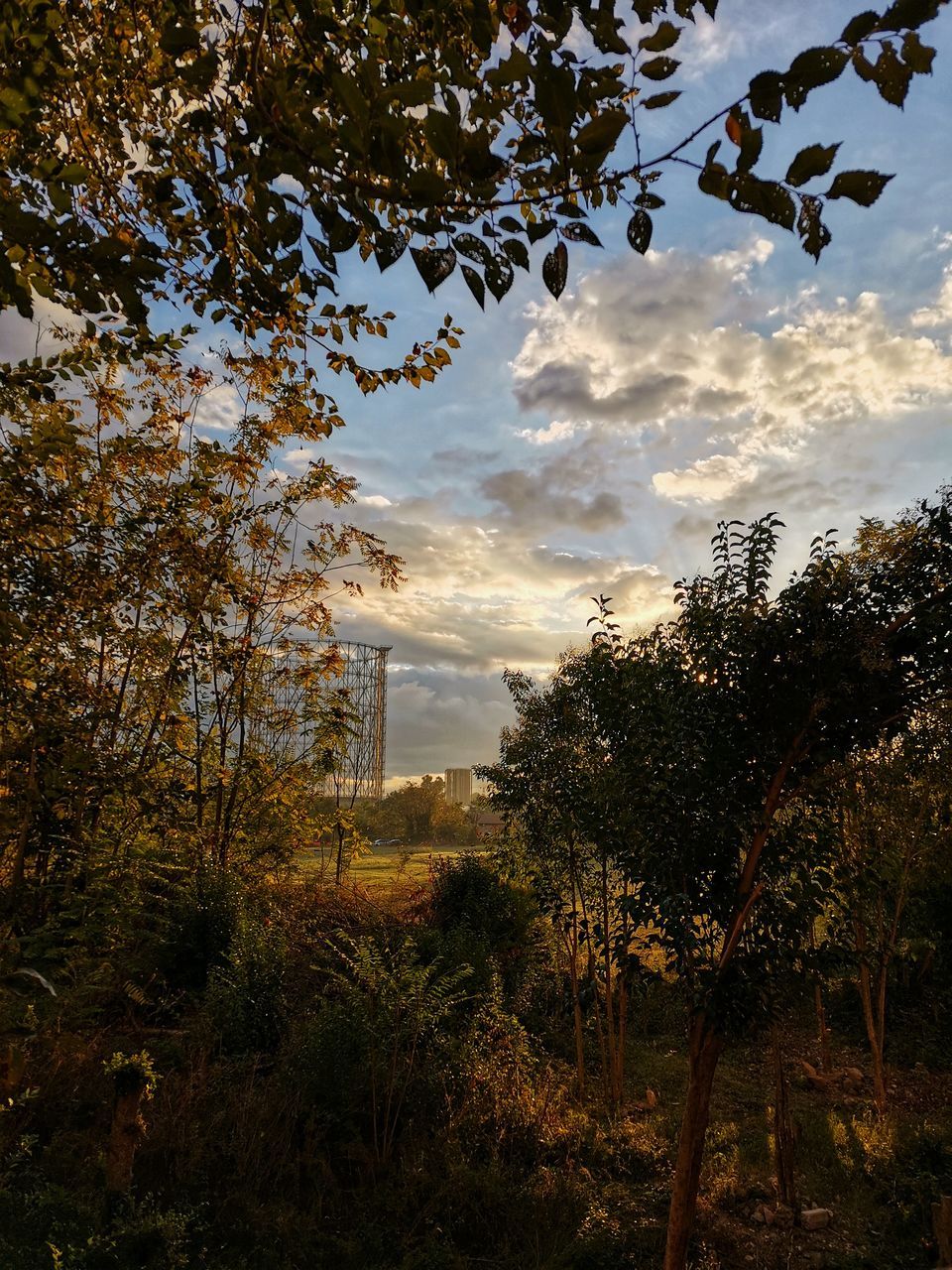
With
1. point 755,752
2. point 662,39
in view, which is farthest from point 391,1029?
point 662,39

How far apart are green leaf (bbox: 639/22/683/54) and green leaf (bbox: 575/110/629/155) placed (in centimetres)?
17

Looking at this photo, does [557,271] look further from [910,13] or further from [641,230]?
[910,13]

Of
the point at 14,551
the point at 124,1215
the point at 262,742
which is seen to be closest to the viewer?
the point at 14,551

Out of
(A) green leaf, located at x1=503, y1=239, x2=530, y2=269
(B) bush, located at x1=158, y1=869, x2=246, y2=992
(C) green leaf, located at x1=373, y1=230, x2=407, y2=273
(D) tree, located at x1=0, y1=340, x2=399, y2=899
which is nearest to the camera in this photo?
(C) green leaf, located at x1=373, y1=230, x2=407, y2=273

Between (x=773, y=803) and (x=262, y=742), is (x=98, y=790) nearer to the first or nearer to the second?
(x=262, y=742)

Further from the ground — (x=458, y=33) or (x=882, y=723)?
(x=458, y=33)

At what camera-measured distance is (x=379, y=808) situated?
41.5 m

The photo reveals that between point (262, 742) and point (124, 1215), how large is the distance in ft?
16.2

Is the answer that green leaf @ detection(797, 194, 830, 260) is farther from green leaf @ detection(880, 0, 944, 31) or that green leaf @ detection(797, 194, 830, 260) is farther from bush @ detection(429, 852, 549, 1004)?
bush @ detection(429, 852, 549, 1004)

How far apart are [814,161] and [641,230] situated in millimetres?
337

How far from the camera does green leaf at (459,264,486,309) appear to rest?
4.27 feet

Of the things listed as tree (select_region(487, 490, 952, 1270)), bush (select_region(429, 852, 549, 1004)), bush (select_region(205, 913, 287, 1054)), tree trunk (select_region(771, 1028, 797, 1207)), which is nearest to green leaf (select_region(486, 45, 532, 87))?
tree (select_region(487, 490, 952, 1270))

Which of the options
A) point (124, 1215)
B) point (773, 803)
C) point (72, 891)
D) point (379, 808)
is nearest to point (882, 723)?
point (773, 803)

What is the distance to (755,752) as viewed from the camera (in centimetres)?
443
